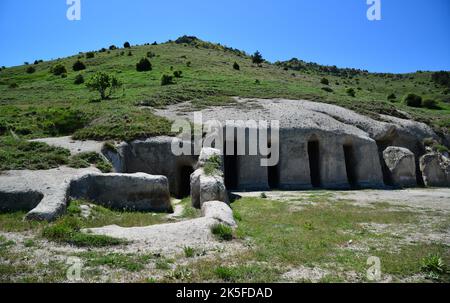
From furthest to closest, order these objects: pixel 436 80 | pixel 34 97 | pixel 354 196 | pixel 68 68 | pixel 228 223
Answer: pixel 436 80 < pixel 68 68 < pixel 34 97 < pixel 354 196 < pixel 228 223

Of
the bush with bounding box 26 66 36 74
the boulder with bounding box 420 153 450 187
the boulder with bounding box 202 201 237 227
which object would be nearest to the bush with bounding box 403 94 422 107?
the boulder with bounding box 420 153 450 187

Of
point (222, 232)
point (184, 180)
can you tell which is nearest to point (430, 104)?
point (184, 180)

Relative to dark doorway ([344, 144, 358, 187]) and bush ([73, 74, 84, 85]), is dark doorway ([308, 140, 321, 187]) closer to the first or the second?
dark doorway ([344, 144, 358, 187])

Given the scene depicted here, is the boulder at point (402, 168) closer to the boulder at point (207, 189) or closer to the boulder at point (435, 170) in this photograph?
the boulder at point (435, 170)

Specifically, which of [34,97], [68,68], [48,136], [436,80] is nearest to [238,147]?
[48,136]

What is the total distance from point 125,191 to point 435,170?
81.7 ft

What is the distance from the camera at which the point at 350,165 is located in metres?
29.8

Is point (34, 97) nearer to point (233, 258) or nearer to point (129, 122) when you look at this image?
point (129, 122)

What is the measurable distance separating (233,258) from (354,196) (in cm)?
1523

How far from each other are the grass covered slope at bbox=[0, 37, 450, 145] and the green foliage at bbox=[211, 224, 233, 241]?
48.3ft

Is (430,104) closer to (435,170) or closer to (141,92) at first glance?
(435,170)

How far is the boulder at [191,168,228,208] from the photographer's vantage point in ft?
58.1

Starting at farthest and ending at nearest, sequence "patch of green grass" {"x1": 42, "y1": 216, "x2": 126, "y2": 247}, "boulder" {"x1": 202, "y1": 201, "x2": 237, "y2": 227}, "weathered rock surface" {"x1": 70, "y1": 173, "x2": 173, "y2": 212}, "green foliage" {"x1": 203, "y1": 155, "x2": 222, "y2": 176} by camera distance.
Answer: "green foliage" {"x1": 203, "y1": 155, "x2": 222, "y2": 176} < "weathered rock surface" {"x1": 70, "y1": 173, "x2": 173, "y2": 212} < "boulder" {"x1": 202, "y1": 201, "x2": 237, "y2": 227} < "patch of green grass" {"x1": 42, "y1": 216, "x2": 126, "y2": 247}
